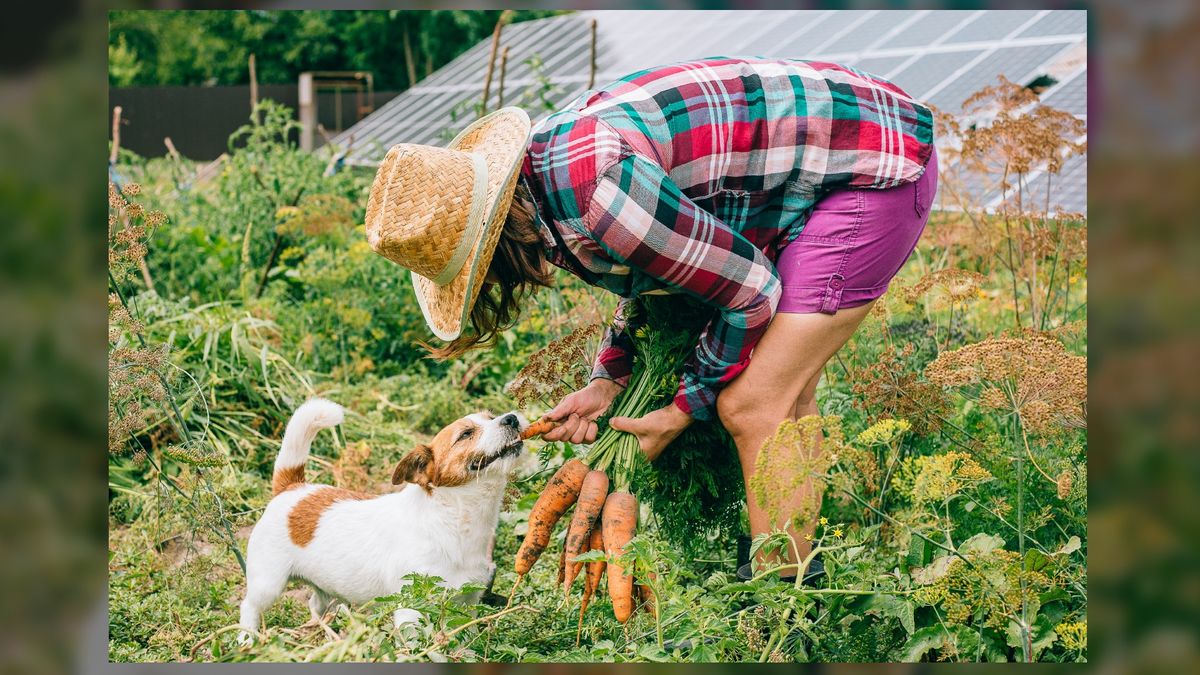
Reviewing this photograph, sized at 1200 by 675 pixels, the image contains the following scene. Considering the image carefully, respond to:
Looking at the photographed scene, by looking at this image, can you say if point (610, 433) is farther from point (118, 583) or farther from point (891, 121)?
point (118, 583)

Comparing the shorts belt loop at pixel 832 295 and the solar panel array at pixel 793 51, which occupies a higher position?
the solar panel array at pixel 793 51

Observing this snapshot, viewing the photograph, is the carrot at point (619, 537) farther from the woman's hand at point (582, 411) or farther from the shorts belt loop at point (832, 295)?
the shorts belt loop at point (832, 295)

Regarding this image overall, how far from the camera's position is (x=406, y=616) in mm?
2371

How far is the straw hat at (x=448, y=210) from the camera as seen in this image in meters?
2.08

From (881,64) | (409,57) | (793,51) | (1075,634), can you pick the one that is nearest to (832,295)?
(1075,634)

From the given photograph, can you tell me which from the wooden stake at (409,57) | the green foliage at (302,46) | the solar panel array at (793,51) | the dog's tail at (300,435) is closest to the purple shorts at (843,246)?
the dog's tail at (300,435)

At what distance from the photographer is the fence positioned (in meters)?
11.4

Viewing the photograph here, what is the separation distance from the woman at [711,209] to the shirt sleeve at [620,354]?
13.0 inches

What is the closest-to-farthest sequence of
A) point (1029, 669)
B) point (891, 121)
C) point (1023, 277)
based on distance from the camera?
point (1029, 669), point (891, 121), point (1023, 277)

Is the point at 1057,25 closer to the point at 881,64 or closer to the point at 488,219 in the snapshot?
the point at 881,64
